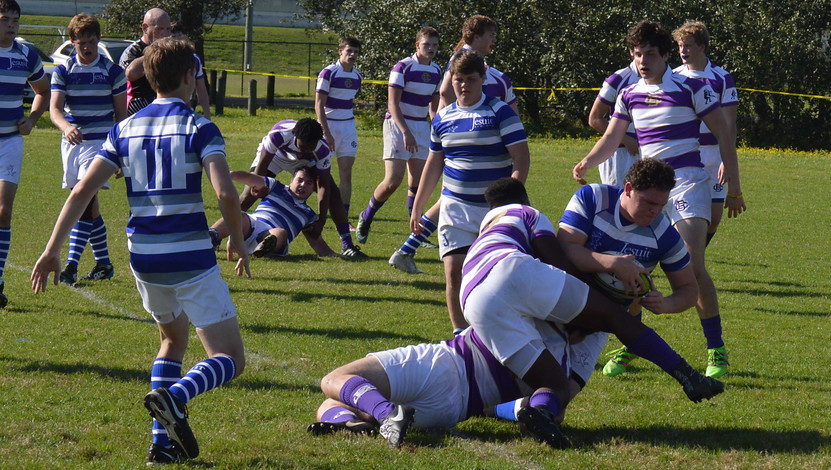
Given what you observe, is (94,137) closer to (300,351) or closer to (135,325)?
(135,325)

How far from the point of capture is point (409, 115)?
1211 cm

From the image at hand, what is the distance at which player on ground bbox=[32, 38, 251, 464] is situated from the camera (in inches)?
172

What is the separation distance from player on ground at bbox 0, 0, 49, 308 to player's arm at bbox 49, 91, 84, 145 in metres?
0.33

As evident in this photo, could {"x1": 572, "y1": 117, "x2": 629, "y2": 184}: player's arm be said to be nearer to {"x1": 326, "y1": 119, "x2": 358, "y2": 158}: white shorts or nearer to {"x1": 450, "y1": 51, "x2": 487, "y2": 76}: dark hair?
{"x1": 450, "y1": 51, "x2": 487, "y2": 76}: dark hair

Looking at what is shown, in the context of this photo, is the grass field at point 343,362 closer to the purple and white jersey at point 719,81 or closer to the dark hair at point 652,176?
the dark hair at point 652,176

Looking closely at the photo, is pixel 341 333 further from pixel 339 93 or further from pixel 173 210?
pixel 339 93

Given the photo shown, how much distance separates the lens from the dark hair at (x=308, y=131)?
10125 mm

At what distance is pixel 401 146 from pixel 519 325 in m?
7.10

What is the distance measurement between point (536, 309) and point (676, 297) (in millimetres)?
771

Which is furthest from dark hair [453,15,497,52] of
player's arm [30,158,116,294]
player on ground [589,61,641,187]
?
player's arm [30,158,116,294]

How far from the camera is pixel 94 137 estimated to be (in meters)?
8.64

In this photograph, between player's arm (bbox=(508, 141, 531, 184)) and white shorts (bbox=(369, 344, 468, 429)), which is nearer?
white shorts (bbox=(369, 344, 468, 429))

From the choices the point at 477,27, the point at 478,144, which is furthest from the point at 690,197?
the point at 477,27

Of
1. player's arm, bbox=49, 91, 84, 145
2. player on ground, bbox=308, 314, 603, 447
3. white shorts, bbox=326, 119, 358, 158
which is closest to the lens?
player on ground, bbox=308, 314, 603, 447
